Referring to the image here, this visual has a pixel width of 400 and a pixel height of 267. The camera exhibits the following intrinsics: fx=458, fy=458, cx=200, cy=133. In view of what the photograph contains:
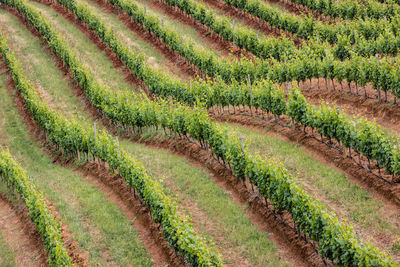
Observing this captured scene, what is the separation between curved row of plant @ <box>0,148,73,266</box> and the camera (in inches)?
674

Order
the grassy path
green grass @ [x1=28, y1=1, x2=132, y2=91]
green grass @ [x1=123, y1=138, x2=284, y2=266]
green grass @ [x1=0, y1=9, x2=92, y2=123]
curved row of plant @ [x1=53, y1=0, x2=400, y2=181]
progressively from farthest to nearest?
green grass @ [x1=28, y1=1, x2=132, y2=91], green grass @ [x1=0, y1=9, x2=92, y2=123], curved row of plant @ [x1=53, y1=0, x2=400, y2=181], green grass @ [x1=123, y1=138, x2=284, y2=266], the grassy path

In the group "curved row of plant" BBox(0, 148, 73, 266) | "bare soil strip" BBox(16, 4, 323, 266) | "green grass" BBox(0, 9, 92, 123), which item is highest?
"bare soil strip" BBox(16, 4, 323, 266)

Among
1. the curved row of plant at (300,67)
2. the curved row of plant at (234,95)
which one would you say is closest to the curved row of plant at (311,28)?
the curved row of plant at (300,67)

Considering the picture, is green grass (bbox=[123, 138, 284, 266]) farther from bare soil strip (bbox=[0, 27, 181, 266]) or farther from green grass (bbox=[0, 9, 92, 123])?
green grass (bbox=[0, 9, 92, 123])

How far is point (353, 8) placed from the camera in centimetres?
3912

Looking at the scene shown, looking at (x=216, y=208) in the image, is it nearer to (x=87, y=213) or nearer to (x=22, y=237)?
(x=87, y=213)

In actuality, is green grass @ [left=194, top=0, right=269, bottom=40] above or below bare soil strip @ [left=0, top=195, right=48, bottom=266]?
above

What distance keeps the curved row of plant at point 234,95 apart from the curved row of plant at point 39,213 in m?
9.67

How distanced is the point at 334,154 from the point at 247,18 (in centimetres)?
2702

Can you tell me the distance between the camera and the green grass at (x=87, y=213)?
1812 centimetres

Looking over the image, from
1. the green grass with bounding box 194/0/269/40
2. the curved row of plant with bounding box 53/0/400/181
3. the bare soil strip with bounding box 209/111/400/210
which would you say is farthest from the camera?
the green grass with bounding box 194/0/269/40

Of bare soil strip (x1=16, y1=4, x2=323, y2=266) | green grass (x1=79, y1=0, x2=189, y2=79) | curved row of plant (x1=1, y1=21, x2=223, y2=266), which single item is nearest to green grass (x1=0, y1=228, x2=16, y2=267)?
curved row of plant (x1=1, y1=21, x2=223, y2=266)

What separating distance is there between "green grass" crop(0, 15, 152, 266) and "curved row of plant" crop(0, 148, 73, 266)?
106 cm

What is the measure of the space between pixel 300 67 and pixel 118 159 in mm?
13222
